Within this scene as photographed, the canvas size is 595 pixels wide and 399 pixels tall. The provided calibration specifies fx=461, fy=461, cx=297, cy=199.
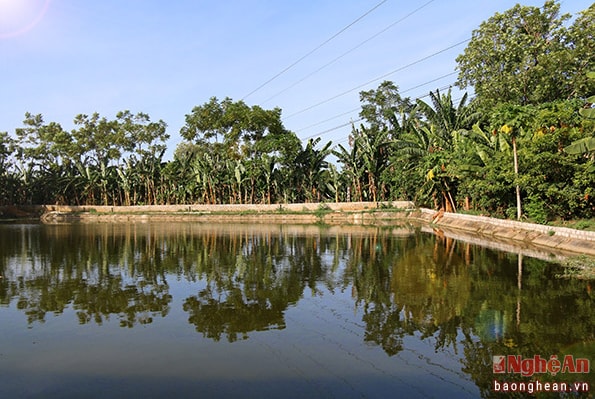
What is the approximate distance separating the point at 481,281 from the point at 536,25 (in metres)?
26.8

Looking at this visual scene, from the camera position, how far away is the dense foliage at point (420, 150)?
20438mm

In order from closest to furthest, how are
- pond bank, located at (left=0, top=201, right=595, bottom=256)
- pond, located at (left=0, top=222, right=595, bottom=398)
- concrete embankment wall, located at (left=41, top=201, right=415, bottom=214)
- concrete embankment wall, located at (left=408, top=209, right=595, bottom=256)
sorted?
1. pond, located at (left=0, top=222, right=595, bottom=398)
2. concrete embankment wall, located at (left=408, top=209, right=595, bottom=256)
3. pond bank, located at (left=0, top=201, right=595, bottom=256)
4. concrete embankment wall, located at (left=41, top=201, right=415, bottom=214)

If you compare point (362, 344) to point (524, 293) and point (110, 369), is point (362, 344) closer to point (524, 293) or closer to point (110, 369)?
point (110, 369)

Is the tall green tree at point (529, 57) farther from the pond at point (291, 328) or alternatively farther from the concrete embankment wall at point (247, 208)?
the pond at point (291, 328)

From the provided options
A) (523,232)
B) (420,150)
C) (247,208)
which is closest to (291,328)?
(523,232)

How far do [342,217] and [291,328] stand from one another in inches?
1202

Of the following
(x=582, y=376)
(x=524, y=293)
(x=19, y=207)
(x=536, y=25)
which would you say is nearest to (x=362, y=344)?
(x=582, y=376)

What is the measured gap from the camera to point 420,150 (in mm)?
33656

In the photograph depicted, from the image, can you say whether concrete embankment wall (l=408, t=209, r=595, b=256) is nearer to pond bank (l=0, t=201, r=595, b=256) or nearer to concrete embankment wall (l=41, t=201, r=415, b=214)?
pond bank (l=0, t=201, r=595, b=256)

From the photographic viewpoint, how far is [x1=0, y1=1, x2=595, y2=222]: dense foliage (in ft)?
67.1

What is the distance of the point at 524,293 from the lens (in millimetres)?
10344

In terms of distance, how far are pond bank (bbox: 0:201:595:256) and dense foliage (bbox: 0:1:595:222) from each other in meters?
1.37

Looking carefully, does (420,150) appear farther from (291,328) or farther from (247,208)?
(291,328)

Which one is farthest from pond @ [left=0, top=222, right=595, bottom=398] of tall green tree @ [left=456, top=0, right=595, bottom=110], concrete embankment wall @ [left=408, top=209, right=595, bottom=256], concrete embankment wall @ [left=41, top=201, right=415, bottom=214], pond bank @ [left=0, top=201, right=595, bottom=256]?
concrete embankment wall @ [left=41, top=201, right=415, bottom=214]
